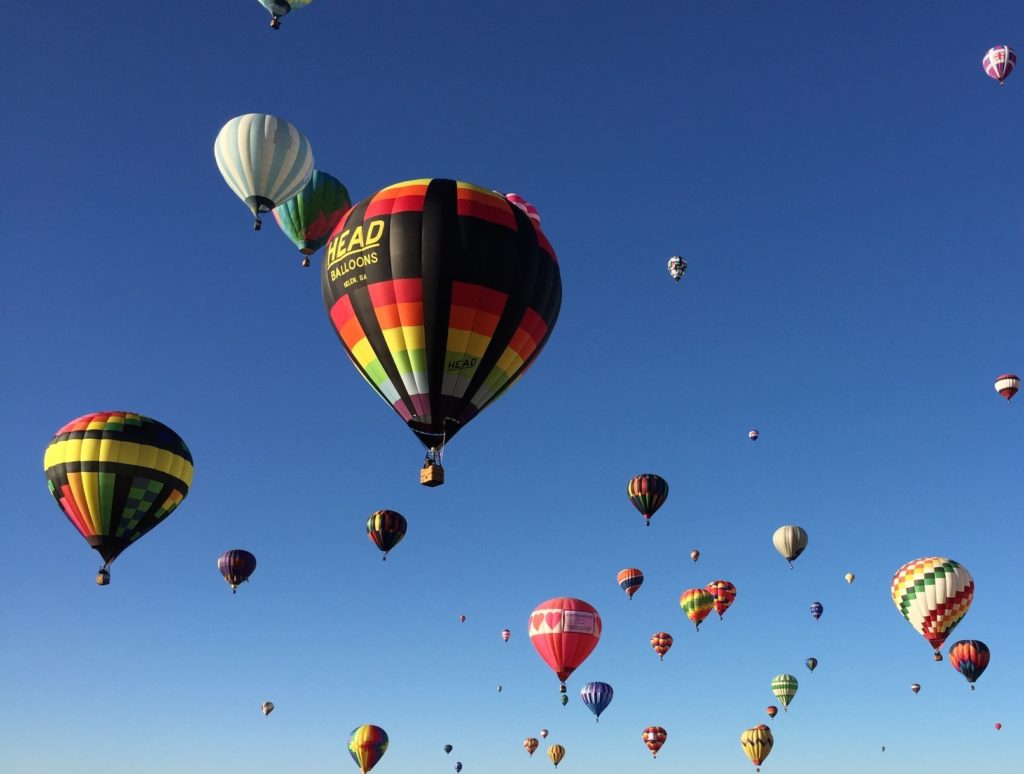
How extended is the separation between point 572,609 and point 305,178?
1988 centimetres

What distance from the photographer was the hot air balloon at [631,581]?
51156mm

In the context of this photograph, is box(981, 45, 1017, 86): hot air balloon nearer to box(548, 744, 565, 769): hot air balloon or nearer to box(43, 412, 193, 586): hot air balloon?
box(43, 412, 193, 586): hot air balloon

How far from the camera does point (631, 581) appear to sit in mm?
51312

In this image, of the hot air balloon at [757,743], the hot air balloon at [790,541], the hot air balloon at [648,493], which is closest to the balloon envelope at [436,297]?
the hot air balloon at [648,493]

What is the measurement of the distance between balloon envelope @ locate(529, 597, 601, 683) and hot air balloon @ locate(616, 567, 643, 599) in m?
14.1

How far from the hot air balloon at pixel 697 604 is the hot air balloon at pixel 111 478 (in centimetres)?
3373

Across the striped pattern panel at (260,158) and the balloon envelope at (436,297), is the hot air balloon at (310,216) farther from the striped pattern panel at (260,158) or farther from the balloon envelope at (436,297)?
the balloon envelope at (436,297)

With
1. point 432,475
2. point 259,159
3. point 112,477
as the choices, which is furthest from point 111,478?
point 432,475

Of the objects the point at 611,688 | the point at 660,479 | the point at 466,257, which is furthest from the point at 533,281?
the point at 611,688

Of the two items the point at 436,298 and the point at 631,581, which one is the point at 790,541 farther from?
the point at 436,298

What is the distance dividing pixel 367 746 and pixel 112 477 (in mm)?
28489

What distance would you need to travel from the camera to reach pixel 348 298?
1984 centimetres

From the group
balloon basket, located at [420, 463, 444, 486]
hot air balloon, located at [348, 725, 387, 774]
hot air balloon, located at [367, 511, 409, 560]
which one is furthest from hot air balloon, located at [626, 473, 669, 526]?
balloon basket, located at [420, 463, 444, 486]

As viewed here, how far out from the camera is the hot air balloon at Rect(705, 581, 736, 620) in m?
53.4
